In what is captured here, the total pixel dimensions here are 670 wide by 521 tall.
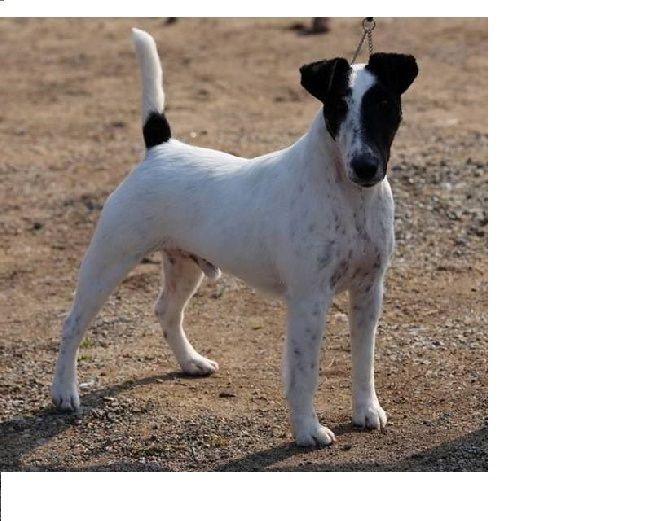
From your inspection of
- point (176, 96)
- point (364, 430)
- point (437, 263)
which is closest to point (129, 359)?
point (364, 430)

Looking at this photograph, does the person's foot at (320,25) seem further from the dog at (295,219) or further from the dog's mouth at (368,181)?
the dog's mouth at (368,181)

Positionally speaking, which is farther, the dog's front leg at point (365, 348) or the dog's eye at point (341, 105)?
the dog's front leg at point (365, 348)

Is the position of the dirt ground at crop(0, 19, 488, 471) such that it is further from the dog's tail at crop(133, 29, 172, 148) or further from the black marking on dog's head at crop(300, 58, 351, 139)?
the black marking on dog's head at crop(300, 58, 351, 139)

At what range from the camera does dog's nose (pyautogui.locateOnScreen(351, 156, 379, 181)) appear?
4984 millimetres

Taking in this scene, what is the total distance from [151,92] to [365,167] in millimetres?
1678

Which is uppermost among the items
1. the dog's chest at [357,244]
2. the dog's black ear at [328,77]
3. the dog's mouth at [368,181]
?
the dog's black ear at [328,77]

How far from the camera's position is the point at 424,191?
9.49 meters

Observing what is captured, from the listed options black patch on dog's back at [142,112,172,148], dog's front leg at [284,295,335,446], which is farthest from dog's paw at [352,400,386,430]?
black patch on dog's back at [142,112,172,148]

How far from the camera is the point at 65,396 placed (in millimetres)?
6207

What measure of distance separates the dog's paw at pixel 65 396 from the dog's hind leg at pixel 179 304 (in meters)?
0.67

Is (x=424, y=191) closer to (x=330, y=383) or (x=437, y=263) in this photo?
(x=437, y=263)

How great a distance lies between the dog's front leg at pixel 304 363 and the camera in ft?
→ 17.9

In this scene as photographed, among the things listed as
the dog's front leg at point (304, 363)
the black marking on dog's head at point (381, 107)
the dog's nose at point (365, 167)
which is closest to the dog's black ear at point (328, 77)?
the black marking on dog's head at point (381, 107)

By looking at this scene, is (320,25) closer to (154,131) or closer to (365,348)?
(154,131)
